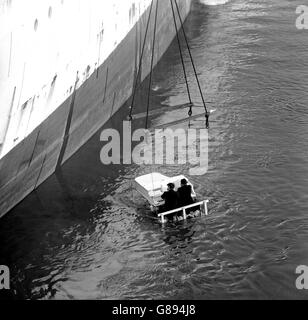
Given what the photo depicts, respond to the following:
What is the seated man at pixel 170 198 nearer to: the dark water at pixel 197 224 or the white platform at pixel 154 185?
the white platform at pixel 154 185

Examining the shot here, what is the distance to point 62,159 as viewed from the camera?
20516mm

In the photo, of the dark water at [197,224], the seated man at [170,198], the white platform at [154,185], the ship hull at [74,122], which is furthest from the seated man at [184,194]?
the ship hull at [74,122]

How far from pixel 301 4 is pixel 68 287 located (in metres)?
24.7

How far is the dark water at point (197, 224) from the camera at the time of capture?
15578 mm

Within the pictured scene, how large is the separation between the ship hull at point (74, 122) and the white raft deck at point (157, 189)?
2877 mm

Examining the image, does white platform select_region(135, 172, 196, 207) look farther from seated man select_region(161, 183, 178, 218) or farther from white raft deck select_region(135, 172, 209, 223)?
seated man select_region(161, 183, 178, 218)

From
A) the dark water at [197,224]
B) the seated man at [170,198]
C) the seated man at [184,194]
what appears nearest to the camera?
the dark water at [197,224]

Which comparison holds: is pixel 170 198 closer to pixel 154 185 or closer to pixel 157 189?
pixel 157 189

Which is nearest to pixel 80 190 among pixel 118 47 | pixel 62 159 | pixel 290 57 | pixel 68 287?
pixel 62 159

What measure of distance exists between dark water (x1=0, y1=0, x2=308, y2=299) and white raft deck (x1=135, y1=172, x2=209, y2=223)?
0.42 metres

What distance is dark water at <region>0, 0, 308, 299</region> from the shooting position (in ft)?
51.1

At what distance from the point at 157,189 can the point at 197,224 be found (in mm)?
1514

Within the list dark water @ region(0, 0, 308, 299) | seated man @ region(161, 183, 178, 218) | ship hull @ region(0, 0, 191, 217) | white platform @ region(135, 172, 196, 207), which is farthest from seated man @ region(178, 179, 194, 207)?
ship hull @ region(0, 0, 191, 217)
